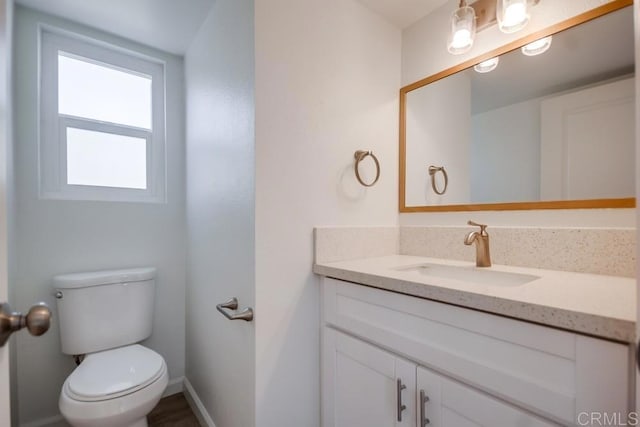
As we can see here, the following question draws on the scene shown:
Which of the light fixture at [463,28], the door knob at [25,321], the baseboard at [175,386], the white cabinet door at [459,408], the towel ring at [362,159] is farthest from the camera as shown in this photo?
the baseboard at [175,386]

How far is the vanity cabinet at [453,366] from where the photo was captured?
58 centimetres

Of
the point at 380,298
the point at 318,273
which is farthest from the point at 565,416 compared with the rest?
the point at 318,273

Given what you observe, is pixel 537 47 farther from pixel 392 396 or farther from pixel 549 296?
pixel 392 396

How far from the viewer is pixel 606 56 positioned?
1.00 m

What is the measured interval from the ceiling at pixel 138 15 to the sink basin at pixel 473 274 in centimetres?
166

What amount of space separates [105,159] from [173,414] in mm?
1576

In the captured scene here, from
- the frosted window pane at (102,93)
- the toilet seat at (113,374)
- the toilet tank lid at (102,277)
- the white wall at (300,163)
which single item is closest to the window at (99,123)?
the frosted window pane at (102,93)

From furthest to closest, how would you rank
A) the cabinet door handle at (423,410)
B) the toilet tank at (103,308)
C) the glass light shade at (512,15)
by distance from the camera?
the toilet tank at (103,308), the glass light shade at (512,15), the cabinet door handle at (423,410)

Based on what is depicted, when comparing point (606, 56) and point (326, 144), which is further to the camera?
point (326, 144)

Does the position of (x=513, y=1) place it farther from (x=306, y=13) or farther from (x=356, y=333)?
(x=356, y=333)

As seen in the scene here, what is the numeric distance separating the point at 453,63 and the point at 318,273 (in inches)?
47.0

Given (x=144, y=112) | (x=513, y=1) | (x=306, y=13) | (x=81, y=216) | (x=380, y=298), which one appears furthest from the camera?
(x=144, y=112)

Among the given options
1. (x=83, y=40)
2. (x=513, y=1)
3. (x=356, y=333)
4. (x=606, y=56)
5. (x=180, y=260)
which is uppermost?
(x=83, y=40)

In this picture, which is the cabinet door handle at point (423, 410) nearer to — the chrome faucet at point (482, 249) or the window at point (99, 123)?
the chrome faucet at point (482, 249)
